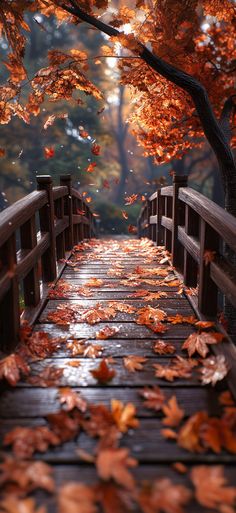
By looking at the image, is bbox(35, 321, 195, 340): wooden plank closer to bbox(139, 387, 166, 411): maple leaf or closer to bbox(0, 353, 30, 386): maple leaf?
bbox(0, 353, 30, 386): maple leaf

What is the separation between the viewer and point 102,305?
4.38 meters

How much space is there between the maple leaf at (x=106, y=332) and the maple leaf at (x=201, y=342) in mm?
658

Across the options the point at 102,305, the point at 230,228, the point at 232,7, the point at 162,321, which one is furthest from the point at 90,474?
the point at 232,7

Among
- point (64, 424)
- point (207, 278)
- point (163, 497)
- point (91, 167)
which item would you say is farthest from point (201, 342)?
point (91, 167)

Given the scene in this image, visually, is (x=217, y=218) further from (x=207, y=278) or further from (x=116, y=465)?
(x=116, y=465)

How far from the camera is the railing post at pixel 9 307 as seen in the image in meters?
3.21

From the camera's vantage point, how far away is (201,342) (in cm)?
323

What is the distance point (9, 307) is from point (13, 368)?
0.59 metres

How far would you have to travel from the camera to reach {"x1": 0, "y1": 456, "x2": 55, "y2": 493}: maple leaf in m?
1.89

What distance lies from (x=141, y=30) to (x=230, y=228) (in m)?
3.36

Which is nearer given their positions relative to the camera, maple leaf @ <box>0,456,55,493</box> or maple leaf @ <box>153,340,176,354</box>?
maple leaf @ <box>0,456,55,493</box>

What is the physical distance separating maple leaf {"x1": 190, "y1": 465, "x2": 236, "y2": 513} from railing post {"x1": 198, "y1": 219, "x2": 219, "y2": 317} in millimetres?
1874

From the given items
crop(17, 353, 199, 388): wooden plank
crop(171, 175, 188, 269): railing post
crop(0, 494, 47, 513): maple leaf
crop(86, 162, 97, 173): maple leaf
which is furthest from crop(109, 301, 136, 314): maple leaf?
crop(86, 162, 97, 173): maple leaf

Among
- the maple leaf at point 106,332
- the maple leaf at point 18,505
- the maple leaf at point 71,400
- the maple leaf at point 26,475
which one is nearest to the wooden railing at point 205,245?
the maple leaf at point 106,332
